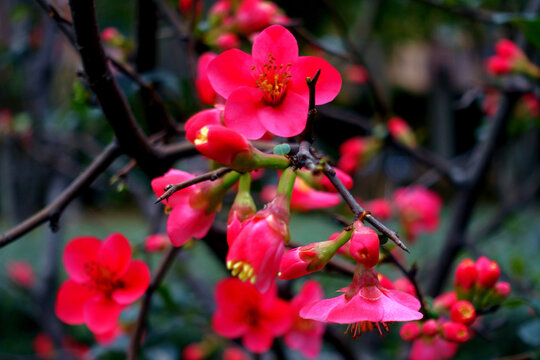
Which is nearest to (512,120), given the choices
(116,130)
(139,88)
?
(139,88)

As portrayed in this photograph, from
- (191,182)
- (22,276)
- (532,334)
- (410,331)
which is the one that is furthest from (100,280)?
(22,276)

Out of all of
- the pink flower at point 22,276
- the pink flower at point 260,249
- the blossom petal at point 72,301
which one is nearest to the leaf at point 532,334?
the pink flower at point 260,249

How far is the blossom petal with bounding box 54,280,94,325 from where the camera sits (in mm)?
513

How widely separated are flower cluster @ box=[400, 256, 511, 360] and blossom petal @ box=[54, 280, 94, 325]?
1.25 feet

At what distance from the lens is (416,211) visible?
4.61 feet

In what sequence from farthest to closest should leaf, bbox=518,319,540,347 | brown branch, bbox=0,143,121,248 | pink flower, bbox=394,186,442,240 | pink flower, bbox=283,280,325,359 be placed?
pink flower, bbox=394,186,442,240 < pink flower, bbox=283,280,325,359 < leaf, bbox=518,319,540,347 < brown branch, bbox=0,143,121,248

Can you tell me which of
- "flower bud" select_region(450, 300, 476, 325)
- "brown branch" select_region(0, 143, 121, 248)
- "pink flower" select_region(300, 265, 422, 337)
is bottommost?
"flower bud" select_region(450, 300, 476, 325)

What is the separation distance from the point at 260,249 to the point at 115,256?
0.25 m

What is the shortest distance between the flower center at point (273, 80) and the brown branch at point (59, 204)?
186mm

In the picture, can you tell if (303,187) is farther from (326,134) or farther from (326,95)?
(326,134)

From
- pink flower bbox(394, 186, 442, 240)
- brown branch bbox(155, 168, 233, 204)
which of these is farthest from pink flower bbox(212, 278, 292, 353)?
pink flower bbox(394, 186, 442, 240)

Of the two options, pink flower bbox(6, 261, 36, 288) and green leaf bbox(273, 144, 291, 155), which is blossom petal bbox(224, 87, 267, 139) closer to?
green leaf bbox(273, 144, 291, 155)

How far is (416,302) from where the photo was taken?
0.36 metres

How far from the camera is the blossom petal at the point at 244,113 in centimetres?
38
